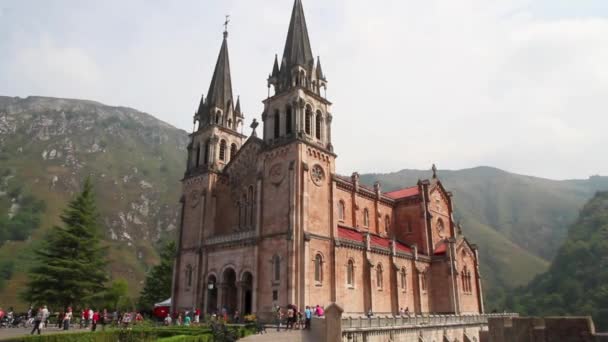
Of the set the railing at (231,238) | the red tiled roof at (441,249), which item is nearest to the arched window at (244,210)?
the railing at (231,238)

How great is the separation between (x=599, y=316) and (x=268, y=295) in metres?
81.2

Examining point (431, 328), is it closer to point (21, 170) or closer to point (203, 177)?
point (203, 177)

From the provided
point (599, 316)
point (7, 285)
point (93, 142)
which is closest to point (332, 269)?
point (599, 316)

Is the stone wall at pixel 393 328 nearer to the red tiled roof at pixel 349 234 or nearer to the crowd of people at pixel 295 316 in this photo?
the crowd of people at pixel 295 316

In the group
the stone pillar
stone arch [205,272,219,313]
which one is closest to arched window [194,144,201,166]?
stone arch [205,272,219,313]

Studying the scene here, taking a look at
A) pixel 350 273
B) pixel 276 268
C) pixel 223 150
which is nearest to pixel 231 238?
pixel 276 268

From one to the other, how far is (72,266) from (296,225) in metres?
26.9

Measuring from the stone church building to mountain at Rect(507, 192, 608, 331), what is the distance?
5441cm

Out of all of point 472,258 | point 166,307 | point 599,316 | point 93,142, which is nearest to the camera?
point 166,307

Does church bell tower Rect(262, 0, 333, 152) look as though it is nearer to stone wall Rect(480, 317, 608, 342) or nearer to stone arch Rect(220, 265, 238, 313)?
stone arch Rect(220, 265, 238, 313)

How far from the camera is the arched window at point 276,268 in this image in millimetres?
35062

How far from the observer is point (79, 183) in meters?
147

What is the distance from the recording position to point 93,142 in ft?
572

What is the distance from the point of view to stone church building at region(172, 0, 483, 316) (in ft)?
118
